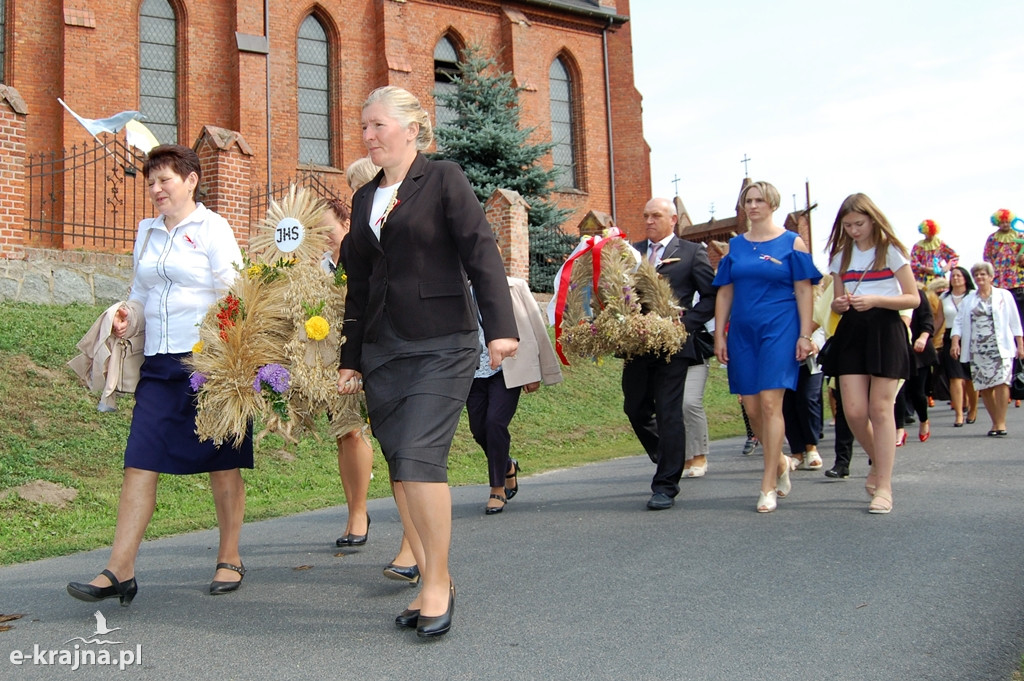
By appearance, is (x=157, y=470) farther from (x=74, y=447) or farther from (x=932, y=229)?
(x=932, y=229)

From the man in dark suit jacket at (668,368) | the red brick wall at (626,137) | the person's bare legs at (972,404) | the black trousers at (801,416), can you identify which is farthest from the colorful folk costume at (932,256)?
the red brick wall at (626,137)

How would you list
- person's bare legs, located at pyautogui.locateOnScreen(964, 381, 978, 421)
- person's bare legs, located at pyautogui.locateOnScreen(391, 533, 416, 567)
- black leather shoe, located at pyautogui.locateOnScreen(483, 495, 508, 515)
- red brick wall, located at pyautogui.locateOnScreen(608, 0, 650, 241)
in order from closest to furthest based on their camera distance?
person's bare legs, located at pyautogui.locateOnScreen(391, 533, 416, 567) < black leather shoe, located at pyautogui.locateOnScreen(483, 495, 508, 515) < person's bare legs, located at pyautogui.locateOnScreen(964, 381, 978, 421) < red brick wall, located at pyautogui.locateOnScreen(608, 0, 650, 241)

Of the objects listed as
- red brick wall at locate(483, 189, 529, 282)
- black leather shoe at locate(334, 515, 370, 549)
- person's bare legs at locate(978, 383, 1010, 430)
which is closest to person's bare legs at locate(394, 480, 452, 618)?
black leather shoe at locate(334, 515, 370, 549)

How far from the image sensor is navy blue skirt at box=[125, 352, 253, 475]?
4.71 metres

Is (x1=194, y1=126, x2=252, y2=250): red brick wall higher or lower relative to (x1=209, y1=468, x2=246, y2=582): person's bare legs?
higher

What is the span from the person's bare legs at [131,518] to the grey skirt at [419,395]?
1279mm

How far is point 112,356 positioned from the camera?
4.79 m

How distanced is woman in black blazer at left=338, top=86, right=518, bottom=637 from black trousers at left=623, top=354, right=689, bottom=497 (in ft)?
9.98

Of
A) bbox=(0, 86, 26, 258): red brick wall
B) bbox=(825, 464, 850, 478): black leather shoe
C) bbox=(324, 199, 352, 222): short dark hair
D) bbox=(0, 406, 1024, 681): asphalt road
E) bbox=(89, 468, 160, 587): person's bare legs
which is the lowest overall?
bbox=(0, 406, 1024, 681): asphalt road

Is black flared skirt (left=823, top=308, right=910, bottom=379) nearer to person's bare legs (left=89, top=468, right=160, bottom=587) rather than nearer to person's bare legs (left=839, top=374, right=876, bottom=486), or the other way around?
person's bare legs (left=839, top=374, right=876, bottom=486)

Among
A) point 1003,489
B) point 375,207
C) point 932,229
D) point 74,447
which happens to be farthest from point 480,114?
point 375,207

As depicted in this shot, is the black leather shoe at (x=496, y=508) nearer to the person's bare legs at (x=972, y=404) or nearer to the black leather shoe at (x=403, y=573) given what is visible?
the black leather shoe at (x=403, y=573)

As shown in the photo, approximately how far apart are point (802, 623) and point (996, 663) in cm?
76

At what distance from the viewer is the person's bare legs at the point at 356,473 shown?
19.5ft
